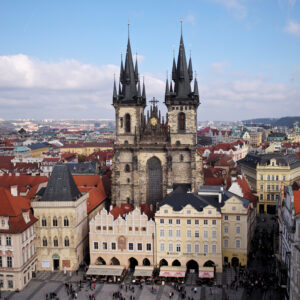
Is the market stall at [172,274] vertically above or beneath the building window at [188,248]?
beneath

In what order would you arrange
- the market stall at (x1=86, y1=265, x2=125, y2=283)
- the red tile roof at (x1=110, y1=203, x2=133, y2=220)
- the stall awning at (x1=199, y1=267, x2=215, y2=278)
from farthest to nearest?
the red tile roof at (x1=110, y1=203, x2=133, y2=220), the market stall at (x1=86, y1=265, x2=125, y2=283), the stall awning at (x1=199, y1=267, x2=215, y2=278)

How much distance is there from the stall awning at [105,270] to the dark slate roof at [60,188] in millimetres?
12570

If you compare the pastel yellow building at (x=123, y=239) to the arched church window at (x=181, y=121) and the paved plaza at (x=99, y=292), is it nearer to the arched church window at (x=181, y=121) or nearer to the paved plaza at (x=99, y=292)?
the paved plaza at (x=99, y=292)

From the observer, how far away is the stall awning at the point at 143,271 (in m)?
65.5

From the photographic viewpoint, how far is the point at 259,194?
109000 millimetres

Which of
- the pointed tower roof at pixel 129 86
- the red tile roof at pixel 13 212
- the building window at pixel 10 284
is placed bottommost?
the building window at pixel 10 284

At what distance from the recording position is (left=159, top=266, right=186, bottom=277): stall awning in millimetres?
65125

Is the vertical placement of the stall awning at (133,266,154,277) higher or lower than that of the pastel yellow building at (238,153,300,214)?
lower

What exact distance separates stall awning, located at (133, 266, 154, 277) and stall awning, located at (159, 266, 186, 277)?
1.86 m

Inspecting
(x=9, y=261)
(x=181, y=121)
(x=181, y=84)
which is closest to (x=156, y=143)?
(x=181, y=121)

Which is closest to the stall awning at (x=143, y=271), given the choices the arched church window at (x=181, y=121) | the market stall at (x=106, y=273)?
the market stall at (x=106, y=273)

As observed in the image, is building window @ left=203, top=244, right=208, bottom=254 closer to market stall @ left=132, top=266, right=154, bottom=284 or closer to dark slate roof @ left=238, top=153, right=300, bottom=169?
market stall @ left=132, top=266, right=154, bottom=284

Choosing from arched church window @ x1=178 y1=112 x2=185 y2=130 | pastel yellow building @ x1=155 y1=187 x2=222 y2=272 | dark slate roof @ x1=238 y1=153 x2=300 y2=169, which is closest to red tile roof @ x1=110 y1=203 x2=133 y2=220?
pastel yellow building @ x1=155 y1=187 x2=222 y2=272

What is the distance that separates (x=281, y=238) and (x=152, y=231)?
21.5 metres
